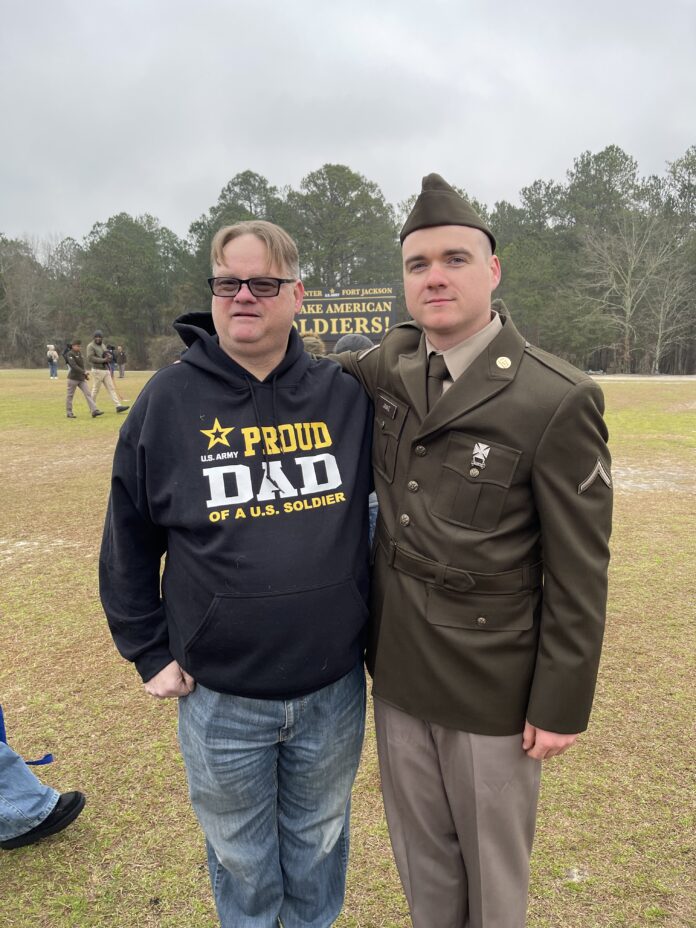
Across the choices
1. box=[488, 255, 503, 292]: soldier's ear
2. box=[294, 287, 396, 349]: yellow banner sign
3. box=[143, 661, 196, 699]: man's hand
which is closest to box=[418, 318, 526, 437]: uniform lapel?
box=[488, 255, 503, 292]: soldier's ear

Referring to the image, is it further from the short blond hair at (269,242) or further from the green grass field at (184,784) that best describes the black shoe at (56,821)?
the short blond hair at (269,242)

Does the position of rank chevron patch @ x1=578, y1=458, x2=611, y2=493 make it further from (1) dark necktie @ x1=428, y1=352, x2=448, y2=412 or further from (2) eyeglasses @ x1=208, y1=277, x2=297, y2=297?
(2) eyeglasses @ x1=208, y1=277, x2=297, y2=297

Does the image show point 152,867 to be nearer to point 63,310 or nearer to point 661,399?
point 661,399

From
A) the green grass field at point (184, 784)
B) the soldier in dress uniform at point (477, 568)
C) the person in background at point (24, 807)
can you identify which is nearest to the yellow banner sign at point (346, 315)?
the green grass field at point (184, 784)

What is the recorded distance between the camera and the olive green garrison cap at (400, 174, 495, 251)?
160 centimetres

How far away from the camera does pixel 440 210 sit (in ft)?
5.28

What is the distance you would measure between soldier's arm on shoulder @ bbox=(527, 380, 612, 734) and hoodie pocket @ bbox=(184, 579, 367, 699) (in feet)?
1.77

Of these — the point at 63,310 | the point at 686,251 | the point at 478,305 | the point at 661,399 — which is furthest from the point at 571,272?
the point at 478,305

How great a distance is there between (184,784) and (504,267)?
49.6 metres

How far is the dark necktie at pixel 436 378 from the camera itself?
5.48ft

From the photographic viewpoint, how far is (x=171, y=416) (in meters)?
1.62

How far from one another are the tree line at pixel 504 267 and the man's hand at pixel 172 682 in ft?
139

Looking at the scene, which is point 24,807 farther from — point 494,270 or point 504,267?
point 504,267

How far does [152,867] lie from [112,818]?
0.34m
